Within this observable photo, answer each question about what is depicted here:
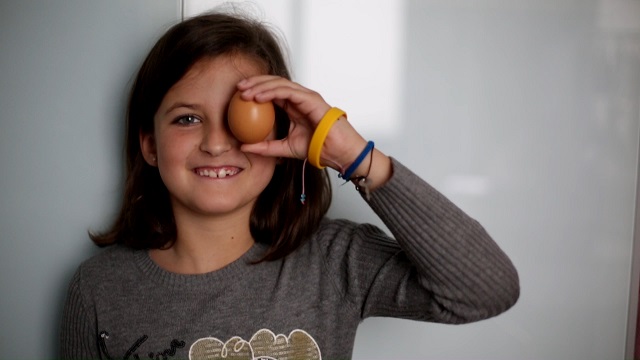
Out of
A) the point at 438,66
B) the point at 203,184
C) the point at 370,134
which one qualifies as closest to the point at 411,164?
the point at 370,134

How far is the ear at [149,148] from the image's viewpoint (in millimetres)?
1100

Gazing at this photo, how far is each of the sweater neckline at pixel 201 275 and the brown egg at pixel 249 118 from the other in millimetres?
259

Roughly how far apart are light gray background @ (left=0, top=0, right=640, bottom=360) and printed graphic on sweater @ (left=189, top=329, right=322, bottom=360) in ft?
0.83

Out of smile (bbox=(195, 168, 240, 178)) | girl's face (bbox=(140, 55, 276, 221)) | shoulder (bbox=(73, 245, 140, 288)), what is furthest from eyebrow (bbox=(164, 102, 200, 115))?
shoulder (bbox=(73, 245, 140, 288))

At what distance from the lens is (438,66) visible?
1178mm

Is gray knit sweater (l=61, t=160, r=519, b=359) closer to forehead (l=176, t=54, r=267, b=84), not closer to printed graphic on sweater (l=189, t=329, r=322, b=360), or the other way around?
printed graphic on sweater (l=189, t=329, r=322, b=360)

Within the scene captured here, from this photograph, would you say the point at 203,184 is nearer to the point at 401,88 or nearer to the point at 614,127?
the point at 401,88

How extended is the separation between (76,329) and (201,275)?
0.90ft

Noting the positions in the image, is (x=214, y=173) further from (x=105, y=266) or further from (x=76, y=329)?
(x=76, y=329)

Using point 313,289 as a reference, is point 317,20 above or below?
above

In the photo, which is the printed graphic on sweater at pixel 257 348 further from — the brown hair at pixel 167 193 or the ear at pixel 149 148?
the ear at pixel 149 148

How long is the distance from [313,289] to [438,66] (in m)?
0.55

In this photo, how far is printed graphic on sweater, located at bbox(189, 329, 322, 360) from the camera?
3.23ft

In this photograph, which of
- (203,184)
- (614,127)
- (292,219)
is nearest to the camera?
(203,184)
